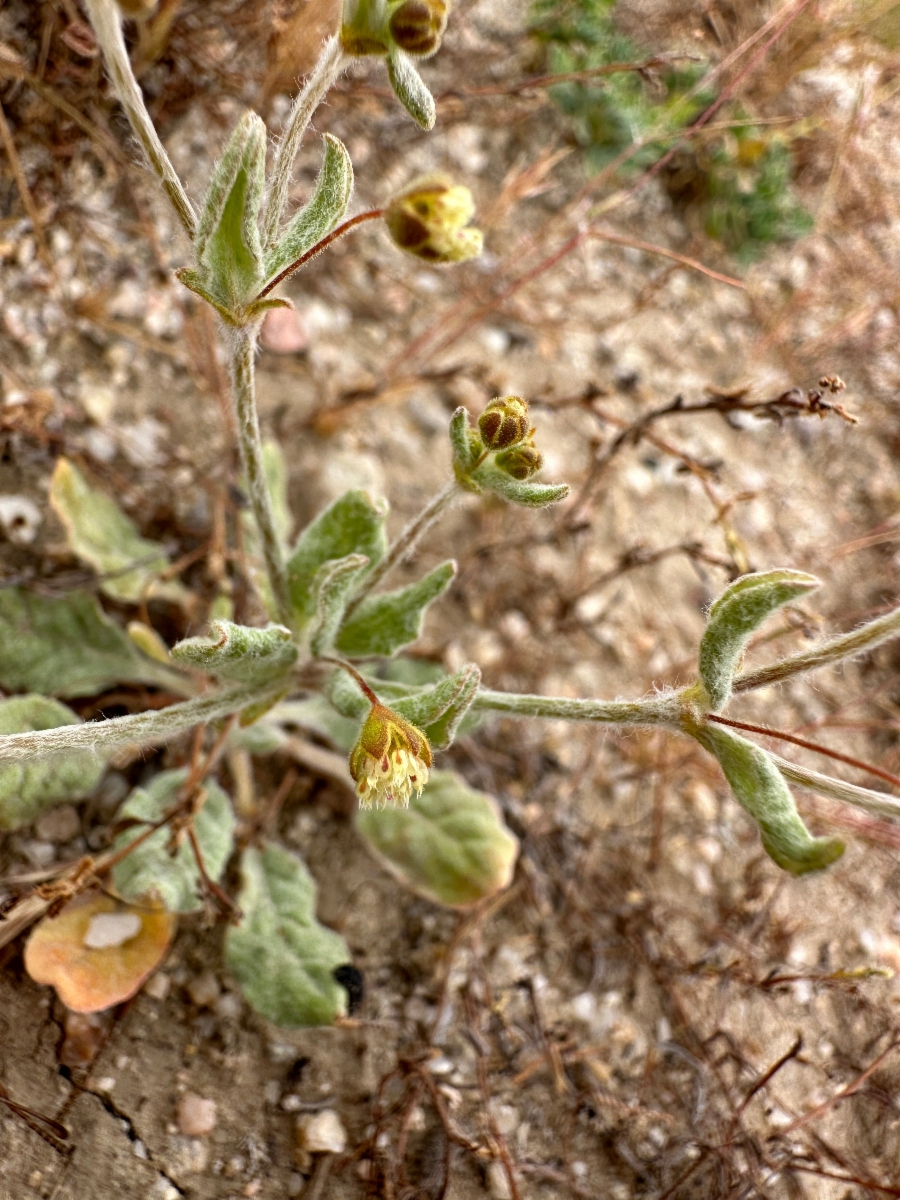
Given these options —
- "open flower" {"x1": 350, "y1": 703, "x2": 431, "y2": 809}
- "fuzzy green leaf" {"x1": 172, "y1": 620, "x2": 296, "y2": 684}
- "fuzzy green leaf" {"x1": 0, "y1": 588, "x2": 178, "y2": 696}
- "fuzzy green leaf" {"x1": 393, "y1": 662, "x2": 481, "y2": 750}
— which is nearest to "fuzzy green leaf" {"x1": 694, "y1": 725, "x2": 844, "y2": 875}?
"fuzzy green leaf" {"x1": 393, "y1": 662, "x2": 481, "y2": 750}

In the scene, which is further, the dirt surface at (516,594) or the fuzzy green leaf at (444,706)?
the dirt surface at (516,594)

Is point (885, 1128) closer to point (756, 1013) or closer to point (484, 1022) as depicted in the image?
point (756, 1013)

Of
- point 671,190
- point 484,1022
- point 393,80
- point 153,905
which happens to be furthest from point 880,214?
point 153,905

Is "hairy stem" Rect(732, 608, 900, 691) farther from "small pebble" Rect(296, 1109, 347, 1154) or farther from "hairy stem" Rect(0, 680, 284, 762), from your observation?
"small pebble" Rect(296, 1109, 347, 1154)

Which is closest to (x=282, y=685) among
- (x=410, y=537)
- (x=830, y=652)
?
(x=410, y=537)

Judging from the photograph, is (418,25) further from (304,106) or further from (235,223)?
→ (235,223)

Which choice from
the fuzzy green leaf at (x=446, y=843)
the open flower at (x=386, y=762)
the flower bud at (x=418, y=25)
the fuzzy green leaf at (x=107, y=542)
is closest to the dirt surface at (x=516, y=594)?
the fuzzy green leaf at (x=107, y=542)

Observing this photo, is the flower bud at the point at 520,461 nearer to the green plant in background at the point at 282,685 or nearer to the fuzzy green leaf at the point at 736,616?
the green plant in background at the point at 282,685
